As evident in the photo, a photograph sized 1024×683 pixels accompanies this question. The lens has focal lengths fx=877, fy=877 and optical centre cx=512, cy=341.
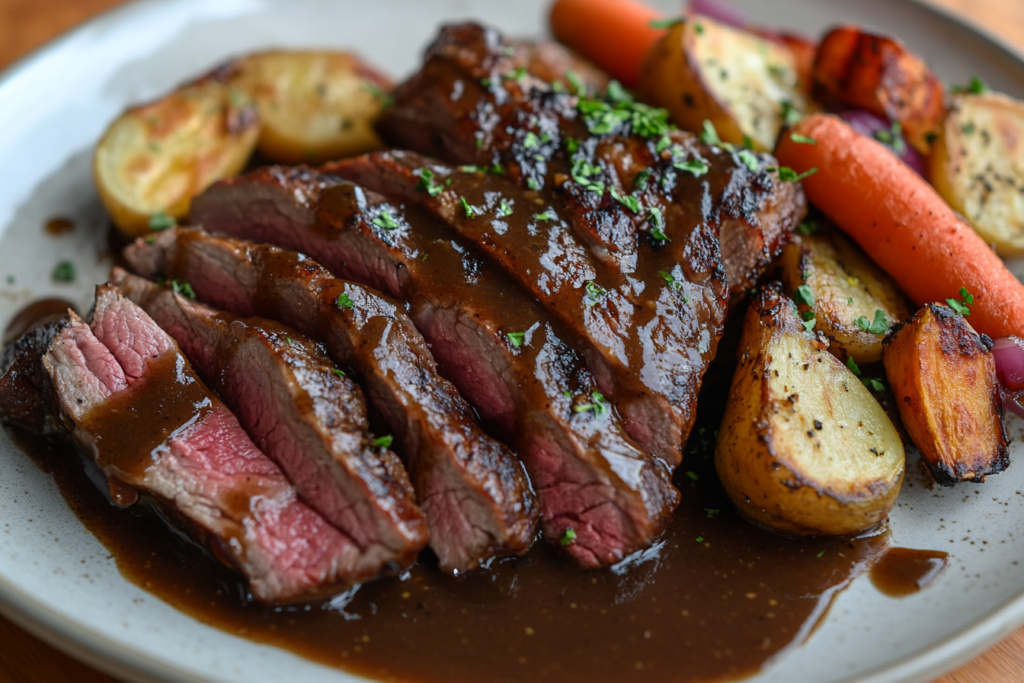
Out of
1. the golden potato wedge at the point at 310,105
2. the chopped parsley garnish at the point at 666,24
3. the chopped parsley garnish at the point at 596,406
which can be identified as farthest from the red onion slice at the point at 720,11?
the chopped parsley garnish at the point at 596,406

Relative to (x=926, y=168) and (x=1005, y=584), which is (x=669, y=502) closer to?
(x=1005, y=584)

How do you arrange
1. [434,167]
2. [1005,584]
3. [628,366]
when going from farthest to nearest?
[434,167], [628,366], [1005,584]

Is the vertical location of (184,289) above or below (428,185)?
below

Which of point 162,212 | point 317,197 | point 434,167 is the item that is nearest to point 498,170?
point 434,167

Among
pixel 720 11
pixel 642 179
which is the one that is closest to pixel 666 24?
pixel 720 11

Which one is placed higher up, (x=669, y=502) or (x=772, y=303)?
(x=772, y=303)

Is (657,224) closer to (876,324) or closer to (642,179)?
(642,179)

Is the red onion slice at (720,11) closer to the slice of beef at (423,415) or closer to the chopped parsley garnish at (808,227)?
the chopped parsley garnish at (808,227)
